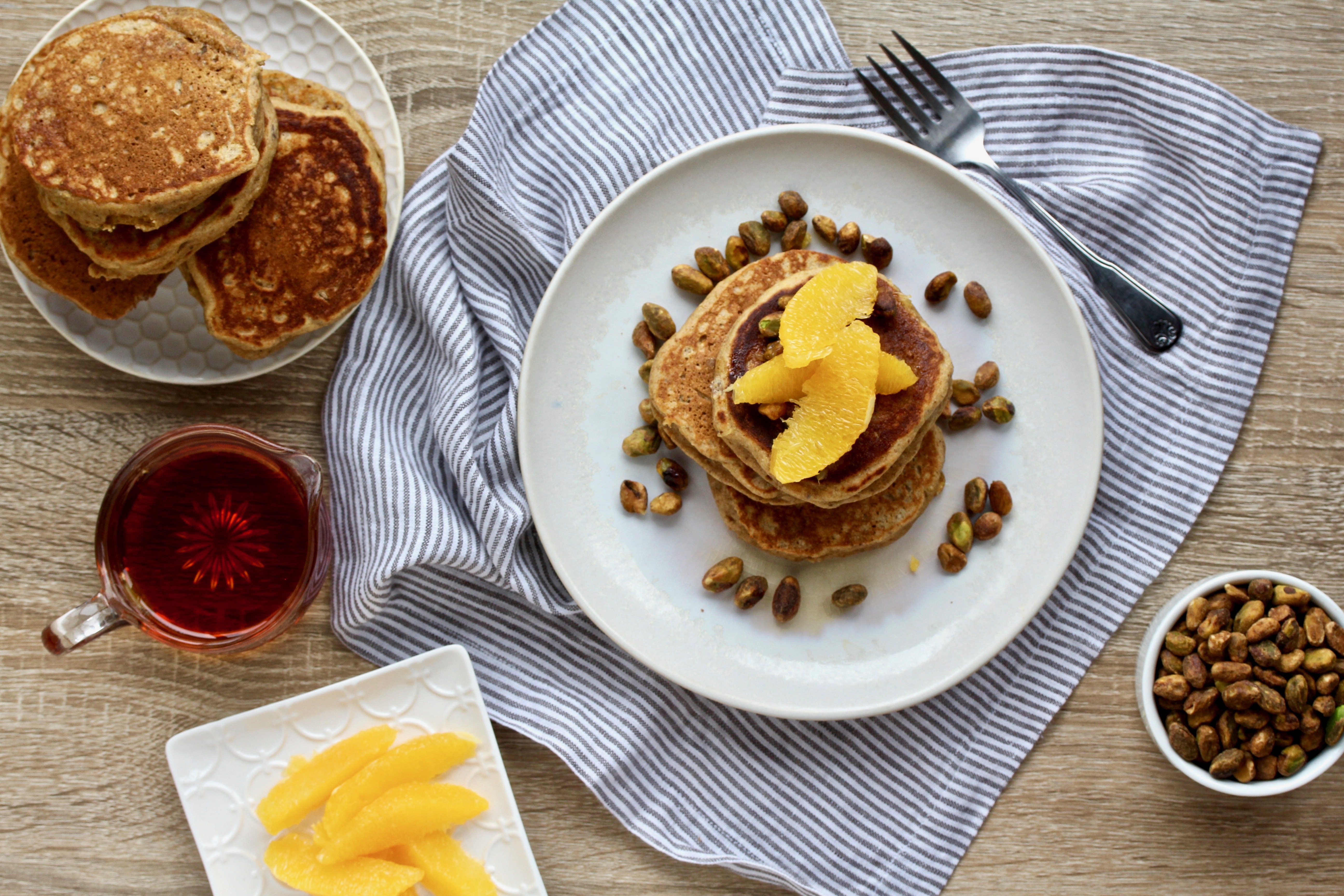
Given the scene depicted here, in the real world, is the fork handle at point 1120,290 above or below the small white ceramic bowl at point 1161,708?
above

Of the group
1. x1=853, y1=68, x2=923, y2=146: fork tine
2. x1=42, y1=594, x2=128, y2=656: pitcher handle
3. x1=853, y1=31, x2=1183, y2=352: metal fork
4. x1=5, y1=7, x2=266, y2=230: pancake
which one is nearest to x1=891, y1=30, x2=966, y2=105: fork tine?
x1=853, y1=31, x2=1183, y2=352: metal fork

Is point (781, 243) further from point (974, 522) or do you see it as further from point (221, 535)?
point (221, 535)

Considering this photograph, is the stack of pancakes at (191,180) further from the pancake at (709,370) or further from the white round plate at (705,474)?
the pancake at (709,370)

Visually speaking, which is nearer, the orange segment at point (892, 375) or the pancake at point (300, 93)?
the orange segment at point (892, 375)

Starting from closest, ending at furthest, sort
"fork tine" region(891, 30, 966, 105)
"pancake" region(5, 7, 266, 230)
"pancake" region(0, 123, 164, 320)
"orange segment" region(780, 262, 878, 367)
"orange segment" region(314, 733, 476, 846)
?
"orange segment" region(780, 262, 878, 367)
"pancake" region(5, 7, 266, 230)
"pancake" region(0, 123, 164, 320)
"orange segment" region(314, 733, 476, 846)
"fork tine" region(891, 30, 966, 105)

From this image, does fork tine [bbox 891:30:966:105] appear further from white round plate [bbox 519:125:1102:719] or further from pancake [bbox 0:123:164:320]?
pancake [bbox 0:123:164:320]

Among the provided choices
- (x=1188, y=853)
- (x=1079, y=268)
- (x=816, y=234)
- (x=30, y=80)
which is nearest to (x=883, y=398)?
(x=816, y=234)

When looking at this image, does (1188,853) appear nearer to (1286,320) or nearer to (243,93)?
(1286,320)

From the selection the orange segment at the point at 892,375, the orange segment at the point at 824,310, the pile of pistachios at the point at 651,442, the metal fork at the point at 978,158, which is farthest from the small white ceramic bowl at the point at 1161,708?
the pile of pistachios at the point at 651,442
